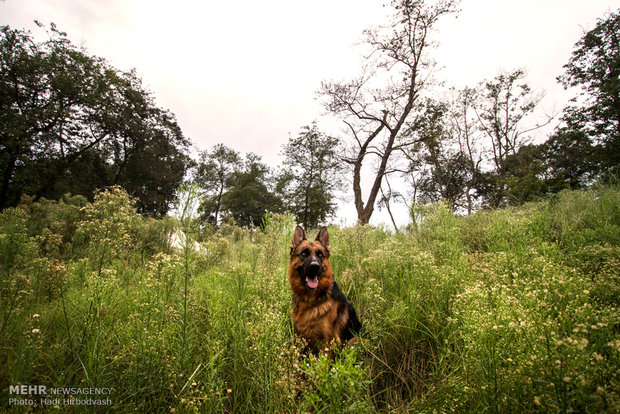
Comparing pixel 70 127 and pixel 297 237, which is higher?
pixel 70 127

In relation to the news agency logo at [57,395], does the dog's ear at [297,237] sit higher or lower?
higher

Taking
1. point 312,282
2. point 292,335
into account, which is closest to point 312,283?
point 312,282

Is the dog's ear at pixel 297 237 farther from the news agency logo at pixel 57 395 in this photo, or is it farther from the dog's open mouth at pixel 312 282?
the news agency logo at pixel 57 395

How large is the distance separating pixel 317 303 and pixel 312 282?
24 centimetres

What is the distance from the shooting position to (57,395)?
1347 millimetres

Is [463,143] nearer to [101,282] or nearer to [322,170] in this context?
[322,170]

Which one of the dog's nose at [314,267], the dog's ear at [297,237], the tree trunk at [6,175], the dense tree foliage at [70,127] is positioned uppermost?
the dense tree foliage at [70,127]

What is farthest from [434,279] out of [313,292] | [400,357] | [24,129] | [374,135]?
[24,129]

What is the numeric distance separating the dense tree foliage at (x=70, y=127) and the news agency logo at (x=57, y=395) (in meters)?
23.8

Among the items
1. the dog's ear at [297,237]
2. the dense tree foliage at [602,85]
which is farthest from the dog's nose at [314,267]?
the dense tree foliage at [602,85]

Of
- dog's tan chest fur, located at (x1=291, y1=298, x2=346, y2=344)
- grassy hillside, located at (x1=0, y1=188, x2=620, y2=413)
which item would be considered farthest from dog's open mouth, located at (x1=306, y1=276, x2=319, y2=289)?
grassy hillside, located at (x1=0, y1=188, x2=620, y2=413)

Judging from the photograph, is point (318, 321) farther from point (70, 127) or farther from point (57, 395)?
point (70, 127)

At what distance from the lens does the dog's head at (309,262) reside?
278 centimetres

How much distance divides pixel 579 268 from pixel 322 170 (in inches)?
1315
